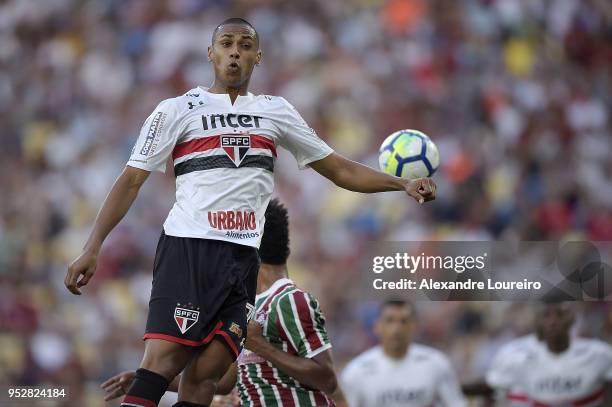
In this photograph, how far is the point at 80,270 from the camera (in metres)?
5.21

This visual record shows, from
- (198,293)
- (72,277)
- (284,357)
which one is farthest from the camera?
(284,357)

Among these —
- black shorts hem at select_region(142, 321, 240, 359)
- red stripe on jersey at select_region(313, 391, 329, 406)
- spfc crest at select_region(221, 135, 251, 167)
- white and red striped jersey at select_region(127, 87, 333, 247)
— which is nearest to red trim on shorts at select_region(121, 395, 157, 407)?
black shorts hem at select_region(142, 321, 240, 359)

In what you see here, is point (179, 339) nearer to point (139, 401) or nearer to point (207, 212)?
point (139, 401)

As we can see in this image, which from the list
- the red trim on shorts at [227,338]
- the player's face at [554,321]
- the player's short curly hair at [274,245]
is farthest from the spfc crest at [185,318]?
the player's face at [554,321]

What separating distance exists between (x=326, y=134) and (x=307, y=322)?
8.52m

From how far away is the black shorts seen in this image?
17.8 ft

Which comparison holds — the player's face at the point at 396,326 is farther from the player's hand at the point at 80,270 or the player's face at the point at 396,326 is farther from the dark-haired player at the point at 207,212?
the player's hand at the point at 80,270

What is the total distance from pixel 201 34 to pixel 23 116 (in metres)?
2.55

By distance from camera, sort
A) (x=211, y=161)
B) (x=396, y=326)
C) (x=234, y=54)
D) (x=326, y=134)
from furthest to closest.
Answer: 1. (x=326, y=134)
2. (x=396, y=326)
3. (x=234, y=54)
4. (x=211, y=161)

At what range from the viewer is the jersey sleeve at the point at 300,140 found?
593 cm

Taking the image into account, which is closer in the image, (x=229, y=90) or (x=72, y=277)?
(x=72, y=277)

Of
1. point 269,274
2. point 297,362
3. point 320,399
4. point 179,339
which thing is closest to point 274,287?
point 269,274

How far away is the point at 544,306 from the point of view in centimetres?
923

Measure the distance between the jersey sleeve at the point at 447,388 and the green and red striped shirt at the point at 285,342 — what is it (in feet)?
10.1
